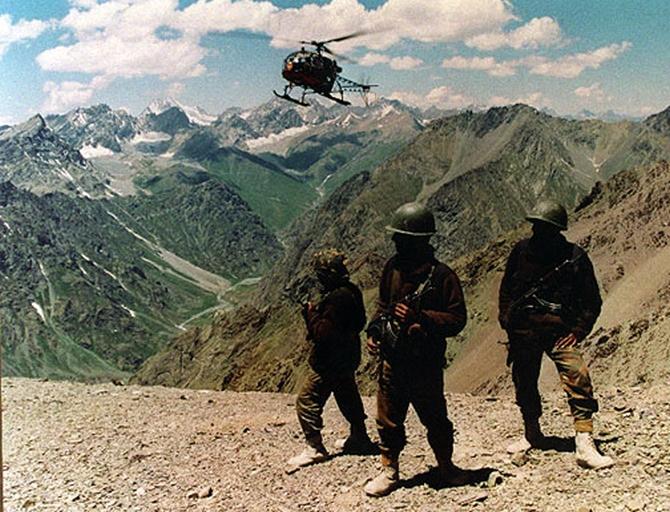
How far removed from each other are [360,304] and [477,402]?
588 cm

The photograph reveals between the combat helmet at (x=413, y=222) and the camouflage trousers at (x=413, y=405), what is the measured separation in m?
1.66

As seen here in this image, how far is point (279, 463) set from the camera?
10125 mm

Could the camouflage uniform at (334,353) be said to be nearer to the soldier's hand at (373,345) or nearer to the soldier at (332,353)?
the soldier at (332,353)

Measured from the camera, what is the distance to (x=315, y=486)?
8.92 metres

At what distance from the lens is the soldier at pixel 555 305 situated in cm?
830

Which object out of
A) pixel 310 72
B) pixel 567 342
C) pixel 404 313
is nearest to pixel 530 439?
pixel 567 342

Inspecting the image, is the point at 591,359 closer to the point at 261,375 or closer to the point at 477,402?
the point at 477,402

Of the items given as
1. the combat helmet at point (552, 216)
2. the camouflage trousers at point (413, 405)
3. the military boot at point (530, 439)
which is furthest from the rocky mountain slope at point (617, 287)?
the camouflage trousers at point (413, 405)

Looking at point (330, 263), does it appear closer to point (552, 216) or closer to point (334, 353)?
point (334, 353)

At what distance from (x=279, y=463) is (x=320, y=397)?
A: 125 centimetres

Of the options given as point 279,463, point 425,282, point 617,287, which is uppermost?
point 425,282

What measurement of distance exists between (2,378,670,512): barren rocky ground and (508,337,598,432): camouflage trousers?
0.62 metres

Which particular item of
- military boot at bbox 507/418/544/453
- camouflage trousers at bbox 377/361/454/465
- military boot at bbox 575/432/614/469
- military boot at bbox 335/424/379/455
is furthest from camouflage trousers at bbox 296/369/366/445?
military boot at bbox 575/432/614/469

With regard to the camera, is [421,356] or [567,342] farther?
[567,342]
